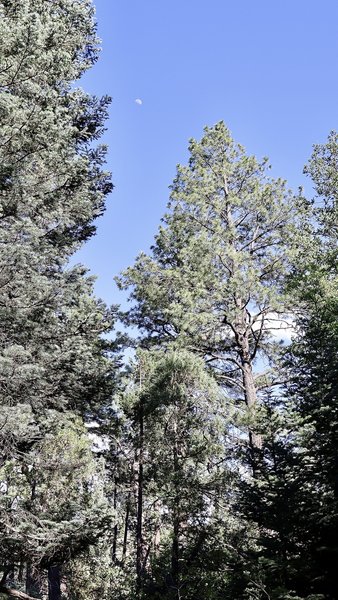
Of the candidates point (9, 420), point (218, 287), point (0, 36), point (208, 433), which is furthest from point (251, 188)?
A: point (9, 420)

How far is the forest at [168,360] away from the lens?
6.45 metres

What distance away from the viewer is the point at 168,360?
33.4 ft

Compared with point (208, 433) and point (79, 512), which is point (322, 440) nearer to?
point (208, 433)

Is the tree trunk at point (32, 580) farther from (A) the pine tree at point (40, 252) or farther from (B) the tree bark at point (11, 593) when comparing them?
(A) the pine tree at point (40, 252)

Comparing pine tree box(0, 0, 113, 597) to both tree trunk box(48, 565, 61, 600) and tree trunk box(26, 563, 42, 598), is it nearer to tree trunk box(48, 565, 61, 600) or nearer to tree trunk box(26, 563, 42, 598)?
tree trunk box(26, 563, 42, 598)

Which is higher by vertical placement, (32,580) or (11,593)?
(32,580)

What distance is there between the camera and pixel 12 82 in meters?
6.89

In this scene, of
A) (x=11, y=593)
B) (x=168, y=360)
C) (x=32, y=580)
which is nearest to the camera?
(x=11, y=593)

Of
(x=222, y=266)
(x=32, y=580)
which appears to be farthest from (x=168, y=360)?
(x=32, y=580)

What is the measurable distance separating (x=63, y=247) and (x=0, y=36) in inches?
152

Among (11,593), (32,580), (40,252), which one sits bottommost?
(11,593)

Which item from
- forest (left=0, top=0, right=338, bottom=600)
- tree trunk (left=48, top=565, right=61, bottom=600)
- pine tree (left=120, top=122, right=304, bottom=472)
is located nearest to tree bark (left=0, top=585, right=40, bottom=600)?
forest (left=0, top=0, right=338, bottom=600)

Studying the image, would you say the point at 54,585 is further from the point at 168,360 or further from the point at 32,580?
the point at 168,360

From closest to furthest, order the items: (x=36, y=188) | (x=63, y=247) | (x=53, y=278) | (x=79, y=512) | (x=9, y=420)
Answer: (x=9, y=420) < (x=79, y=512) < (x=36, y=188) < (x=53, y=278) < (x=63, y=247)
